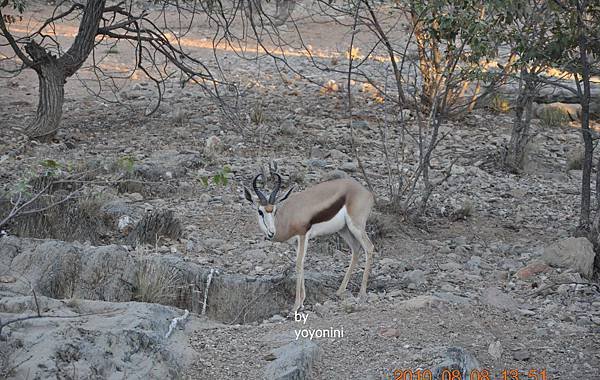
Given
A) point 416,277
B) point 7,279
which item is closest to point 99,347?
point 7,279

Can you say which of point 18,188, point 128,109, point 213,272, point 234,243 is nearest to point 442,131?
point 128,109

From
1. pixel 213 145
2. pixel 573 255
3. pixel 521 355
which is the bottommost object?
pixel 521 355

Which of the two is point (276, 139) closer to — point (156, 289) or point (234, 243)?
point (234, 243)

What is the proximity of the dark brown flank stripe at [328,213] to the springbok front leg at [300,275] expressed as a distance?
0.16 metres

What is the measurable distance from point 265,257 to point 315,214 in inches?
39.1

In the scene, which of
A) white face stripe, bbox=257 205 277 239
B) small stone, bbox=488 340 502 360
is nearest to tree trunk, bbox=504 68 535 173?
white face stripe, bbox=257 205 277 239

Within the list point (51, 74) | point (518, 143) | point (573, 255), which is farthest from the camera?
point (518, 143)

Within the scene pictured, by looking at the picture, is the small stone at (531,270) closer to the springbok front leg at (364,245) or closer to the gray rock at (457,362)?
the springbok front leg at (364,245)

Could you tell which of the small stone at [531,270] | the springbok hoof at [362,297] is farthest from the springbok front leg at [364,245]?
the small stone at [531,270]

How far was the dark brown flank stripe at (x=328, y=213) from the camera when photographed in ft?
24.7

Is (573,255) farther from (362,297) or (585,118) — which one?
(362,297)

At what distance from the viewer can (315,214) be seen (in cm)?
754

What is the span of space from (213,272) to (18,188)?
2901mm

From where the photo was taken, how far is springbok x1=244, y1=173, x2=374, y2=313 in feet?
24.6
